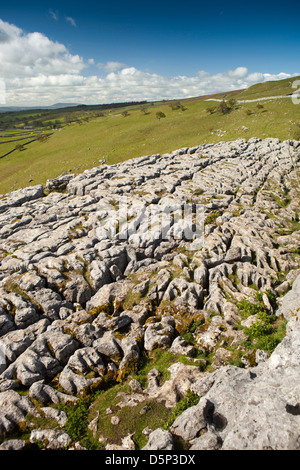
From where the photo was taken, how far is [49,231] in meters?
36.4

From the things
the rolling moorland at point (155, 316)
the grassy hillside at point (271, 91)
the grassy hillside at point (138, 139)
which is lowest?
the rolling moorland at point (155, 316)

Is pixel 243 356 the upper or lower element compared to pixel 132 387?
upper

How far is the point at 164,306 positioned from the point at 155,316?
1.40 meters

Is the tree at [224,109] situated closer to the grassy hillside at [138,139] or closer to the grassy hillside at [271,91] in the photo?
the grassy hillside at [138,139]

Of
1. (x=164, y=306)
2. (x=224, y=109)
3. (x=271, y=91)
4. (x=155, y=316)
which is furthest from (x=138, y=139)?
(x=271, y=91)

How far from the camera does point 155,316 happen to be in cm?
2292

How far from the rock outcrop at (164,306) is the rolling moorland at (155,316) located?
11 cm

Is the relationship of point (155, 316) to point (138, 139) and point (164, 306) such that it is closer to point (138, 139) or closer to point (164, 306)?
point (164, 306)

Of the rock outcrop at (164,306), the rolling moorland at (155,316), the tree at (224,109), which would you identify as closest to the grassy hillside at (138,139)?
the tree at (224,109)

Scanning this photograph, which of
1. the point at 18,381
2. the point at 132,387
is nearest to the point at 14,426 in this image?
the point at 18,381

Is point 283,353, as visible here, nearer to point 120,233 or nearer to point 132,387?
point 132,387

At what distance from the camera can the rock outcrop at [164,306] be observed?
12.6 m
